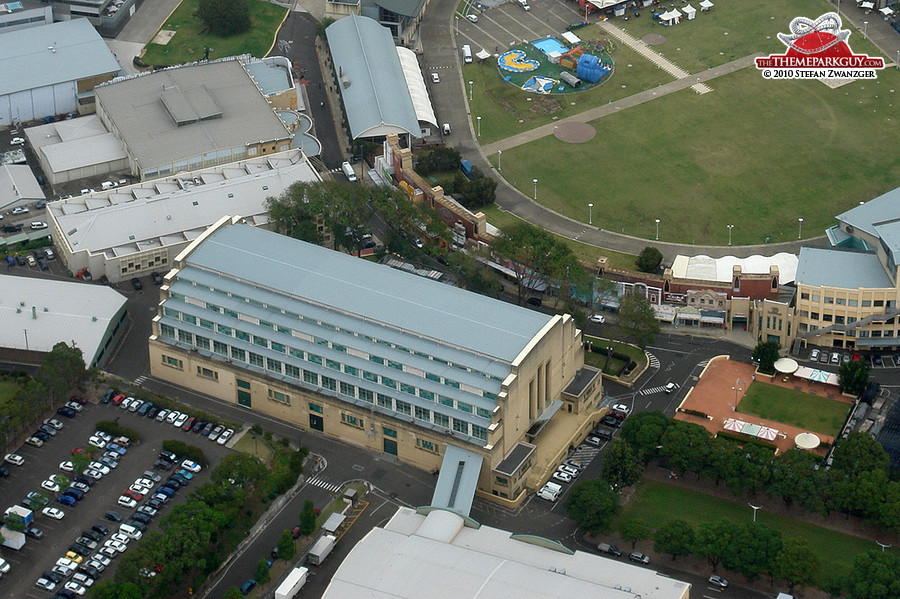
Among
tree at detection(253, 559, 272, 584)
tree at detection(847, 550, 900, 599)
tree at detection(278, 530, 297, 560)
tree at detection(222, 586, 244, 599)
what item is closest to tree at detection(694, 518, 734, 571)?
tree at detection(847, 550, 900, 599)

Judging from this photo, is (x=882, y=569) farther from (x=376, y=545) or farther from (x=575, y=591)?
(x=376, y=545)

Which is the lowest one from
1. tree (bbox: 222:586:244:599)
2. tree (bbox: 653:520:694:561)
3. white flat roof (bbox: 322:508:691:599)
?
tree (bbox: 653:520:694:561)

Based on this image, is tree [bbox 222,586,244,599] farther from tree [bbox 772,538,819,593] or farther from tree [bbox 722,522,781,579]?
tree [bbox 772,538,819,593]

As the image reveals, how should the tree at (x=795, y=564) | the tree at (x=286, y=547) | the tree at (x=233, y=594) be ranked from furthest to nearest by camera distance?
the tree at (x=286, y=547) → the tree at (x=795, y=564) → the tree at (x=233, y=594)

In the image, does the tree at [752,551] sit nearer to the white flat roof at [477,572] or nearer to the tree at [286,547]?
the white flat roof at [477,572]

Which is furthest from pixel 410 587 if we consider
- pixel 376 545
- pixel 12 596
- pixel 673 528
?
pixel 12 596

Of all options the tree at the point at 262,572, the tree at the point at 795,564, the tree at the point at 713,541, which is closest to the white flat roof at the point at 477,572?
the tree at the point at 713,541
